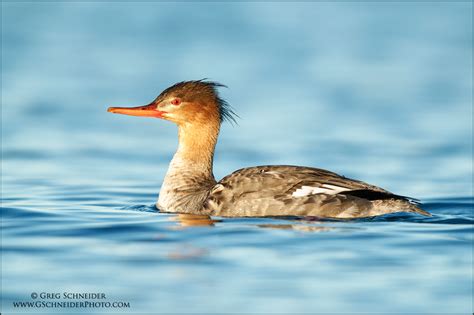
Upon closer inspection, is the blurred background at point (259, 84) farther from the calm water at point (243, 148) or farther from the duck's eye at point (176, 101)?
the duck's eye at point (176, 101)

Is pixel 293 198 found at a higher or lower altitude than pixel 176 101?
lower

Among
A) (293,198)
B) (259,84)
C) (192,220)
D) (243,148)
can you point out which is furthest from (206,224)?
(259,84)

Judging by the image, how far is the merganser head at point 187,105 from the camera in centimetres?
1266

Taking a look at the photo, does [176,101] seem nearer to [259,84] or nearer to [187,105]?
[187,105]

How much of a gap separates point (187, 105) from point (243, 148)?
5481 mm

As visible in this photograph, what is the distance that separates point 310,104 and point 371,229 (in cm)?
1191

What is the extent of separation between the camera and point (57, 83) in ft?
81.1

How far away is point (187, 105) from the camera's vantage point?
12.7 metres

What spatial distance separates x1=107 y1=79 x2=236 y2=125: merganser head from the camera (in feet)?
41.5

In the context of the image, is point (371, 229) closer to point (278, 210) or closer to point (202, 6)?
point (278, 210)

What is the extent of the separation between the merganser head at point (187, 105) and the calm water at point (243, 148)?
1147mm

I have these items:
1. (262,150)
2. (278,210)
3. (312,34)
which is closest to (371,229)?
(278,210)

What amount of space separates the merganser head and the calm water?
115cm

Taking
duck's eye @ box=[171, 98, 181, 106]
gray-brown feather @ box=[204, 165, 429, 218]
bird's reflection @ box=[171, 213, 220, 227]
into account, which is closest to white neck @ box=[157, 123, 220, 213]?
duck's eye @ box=[171, 98, 181, 106]
